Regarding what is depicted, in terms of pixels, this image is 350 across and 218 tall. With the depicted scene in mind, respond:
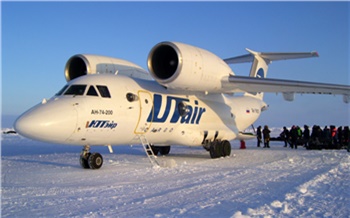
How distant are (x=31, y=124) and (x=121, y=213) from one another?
15.4 feet

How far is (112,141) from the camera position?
1048 cm

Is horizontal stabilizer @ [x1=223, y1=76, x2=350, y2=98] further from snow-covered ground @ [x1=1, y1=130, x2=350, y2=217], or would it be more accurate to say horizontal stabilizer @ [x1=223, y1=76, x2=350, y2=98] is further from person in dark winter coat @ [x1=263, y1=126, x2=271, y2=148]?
person in dark winter coat @ [x1=263, y1=126, x2=271, y2=148]

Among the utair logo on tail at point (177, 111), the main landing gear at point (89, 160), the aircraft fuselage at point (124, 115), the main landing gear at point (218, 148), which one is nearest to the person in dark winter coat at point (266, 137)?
the aircraft fuselage at point (124, 115)

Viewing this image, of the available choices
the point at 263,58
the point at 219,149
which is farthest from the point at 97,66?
the point at 263,58

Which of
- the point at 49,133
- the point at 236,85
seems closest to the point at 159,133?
the point at 236,85

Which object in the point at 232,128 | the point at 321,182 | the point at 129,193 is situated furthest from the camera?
the point at 232,128

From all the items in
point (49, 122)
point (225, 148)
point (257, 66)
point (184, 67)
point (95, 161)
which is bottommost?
point (95, 161)

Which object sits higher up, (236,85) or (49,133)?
(236,85)

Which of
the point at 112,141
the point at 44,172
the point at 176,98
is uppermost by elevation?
the point at 176,98

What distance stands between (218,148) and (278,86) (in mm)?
3273

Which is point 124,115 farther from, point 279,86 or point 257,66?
point 257,66

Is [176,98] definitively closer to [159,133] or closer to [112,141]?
[159,133]

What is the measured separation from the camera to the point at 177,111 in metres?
12.4

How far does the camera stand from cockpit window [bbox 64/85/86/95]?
983 centimetres
